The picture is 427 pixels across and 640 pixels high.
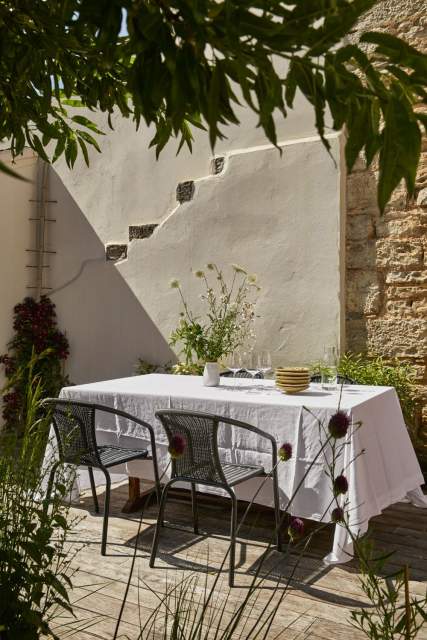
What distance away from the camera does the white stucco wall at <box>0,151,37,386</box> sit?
7.10m

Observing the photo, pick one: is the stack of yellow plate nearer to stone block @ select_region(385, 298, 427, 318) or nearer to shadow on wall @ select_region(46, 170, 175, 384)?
stone block @ select_region(385, 298, 427, 318)

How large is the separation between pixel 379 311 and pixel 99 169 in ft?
11.0

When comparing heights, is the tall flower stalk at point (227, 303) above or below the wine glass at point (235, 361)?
above

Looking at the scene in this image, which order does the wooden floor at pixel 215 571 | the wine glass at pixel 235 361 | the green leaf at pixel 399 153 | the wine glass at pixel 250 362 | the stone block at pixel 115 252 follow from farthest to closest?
1. the stone block at pixel 115 252
2. the wine glass at pixel 235 361
3. the wine glass at pixel 250 362
4. the wooden floor at pixel 215 571
5. the green leaf at pixel 399 153

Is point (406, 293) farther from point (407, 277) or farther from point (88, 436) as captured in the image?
point (88, 436)

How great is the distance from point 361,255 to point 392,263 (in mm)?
267

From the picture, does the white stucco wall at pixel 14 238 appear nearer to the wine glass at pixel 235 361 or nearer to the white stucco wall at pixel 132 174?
the white stucco wall at pixel 132 174

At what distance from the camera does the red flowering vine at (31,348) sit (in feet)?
23.1

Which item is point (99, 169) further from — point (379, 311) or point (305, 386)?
point (305, 386)

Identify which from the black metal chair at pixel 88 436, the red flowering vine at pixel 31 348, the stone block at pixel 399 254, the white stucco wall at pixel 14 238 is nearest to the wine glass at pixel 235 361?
the black metal chair at pixel 88 436

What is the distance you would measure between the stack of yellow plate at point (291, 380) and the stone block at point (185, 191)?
2.96 m

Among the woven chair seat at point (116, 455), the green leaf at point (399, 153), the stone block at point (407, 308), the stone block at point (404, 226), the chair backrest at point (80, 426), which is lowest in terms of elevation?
the woven chair seat at point (116, 455)

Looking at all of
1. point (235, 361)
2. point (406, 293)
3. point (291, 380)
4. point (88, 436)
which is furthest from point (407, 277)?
point (88, 436)

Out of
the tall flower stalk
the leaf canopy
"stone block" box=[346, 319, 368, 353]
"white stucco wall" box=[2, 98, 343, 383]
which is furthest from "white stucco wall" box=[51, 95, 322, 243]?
the leaf canopy
